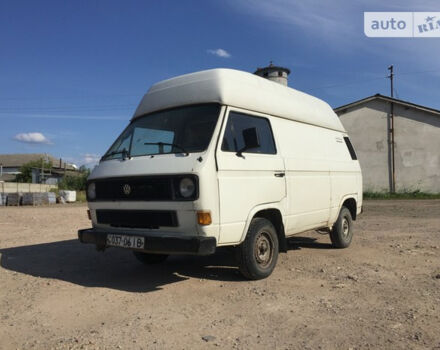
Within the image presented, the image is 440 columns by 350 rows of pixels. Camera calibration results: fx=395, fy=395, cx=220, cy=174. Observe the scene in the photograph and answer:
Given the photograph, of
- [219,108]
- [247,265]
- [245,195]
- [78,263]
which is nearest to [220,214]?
[245,195]

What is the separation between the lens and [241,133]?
4.91 m

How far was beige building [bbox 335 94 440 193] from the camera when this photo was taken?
21.7 m

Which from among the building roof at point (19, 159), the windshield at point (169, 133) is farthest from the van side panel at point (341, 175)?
the building roof at point (19, 159)

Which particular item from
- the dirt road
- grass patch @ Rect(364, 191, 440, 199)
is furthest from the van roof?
grass patch @ Rect(364, 191, 440, 199)

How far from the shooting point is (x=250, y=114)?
521cm

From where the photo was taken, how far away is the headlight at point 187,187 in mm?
4258

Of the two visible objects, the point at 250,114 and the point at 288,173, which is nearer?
the point at 250,114

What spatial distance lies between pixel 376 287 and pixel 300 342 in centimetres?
193

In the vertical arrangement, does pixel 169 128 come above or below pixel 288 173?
above

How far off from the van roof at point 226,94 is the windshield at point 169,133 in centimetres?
12

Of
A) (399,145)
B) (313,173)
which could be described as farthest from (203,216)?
(399,145)

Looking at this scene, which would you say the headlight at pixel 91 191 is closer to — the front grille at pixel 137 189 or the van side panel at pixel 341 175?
the front grille at pixel 137 189

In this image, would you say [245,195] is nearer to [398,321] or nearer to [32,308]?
[398,321]

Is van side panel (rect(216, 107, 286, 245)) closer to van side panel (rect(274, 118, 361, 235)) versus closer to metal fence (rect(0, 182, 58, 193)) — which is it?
van side panel (rect(274, 118, 361, 235))
